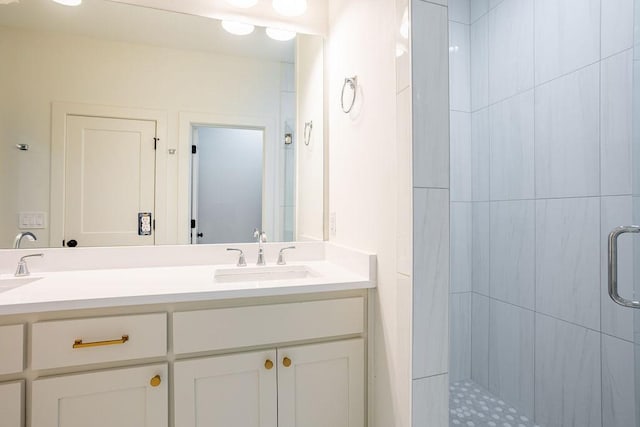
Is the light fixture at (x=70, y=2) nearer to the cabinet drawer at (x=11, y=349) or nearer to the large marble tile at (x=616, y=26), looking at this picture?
the cabinet drawer at (x=11, y=349)

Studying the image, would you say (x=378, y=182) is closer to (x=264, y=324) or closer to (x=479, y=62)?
(x=264, y=324)

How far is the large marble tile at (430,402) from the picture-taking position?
108 cm

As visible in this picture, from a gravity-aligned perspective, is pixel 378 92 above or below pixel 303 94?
below

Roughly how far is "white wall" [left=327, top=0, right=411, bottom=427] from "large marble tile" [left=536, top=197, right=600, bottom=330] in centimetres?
101

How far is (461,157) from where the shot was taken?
2.16m

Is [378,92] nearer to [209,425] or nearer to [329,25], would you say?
[329,25]

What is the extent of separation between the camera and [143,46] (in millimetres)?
1602

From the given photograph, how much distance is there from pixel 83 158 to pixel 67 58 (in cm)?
46

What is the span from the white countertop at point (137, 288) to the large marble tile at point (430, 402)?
0.38 meters

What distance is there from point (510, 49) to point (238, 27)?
1548 millimetres

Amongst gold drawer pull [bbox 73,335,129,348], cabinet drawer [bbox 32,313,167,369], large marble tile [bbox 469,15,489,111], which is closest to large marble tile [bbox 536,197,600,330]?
large marble tile [bbox 469,15,489,111]

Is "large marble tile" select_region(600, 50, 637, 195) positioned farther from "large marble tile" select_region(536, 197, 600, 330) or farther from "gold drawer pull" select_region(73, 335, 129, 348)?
"gold drawer pull" select_region(73, 335, 129, 348)

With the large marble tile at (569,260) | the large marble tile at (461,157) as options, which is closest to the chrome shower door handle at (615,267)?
the large marble tile at (569,260)

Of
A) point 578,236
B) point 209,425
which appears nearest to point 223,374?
point 209,425
